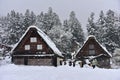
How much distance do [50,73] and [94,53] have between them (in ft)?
1.98

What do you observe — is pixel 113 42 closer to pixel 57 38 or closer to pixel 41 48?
pixel 57 38

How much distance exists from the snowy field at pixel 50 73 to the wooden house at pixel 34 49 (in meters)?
0.13

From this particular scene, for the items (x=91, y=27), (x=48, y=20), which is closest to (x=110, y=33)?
(x=91, y=27)

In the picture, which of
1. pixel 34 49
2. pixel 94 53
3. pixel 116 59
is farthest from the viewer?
pixel 34 49

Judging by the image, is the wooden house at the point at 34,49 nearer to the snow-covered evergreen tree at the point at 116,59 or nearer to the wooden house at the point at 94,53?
the wooden house at the point at 94,53

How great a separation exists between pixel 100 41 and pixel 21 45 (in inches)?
40.2

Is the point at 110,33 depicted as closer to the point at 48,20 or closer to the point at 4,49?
the point at 48,20

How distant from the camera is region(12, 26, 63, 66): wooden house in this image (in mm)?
3996

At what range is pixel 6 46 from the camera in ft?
12.9

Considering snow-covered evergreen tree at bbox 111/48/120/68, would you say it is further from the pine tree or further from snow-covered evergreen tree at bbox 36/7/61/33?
snow-covered evergreen tree at bbox 36/7/61/33

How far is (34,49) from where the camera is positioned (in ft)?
14.1

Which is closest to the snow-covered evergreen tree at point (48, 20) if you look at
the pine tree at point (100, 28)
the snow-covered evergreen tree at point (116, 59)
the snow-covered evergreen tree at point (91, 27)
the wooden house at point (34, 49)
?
the wooden house at point (34, 49)

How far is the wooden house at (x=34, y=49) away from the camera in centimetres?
400

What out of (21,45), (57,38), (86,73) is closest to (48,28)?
(57,38)
